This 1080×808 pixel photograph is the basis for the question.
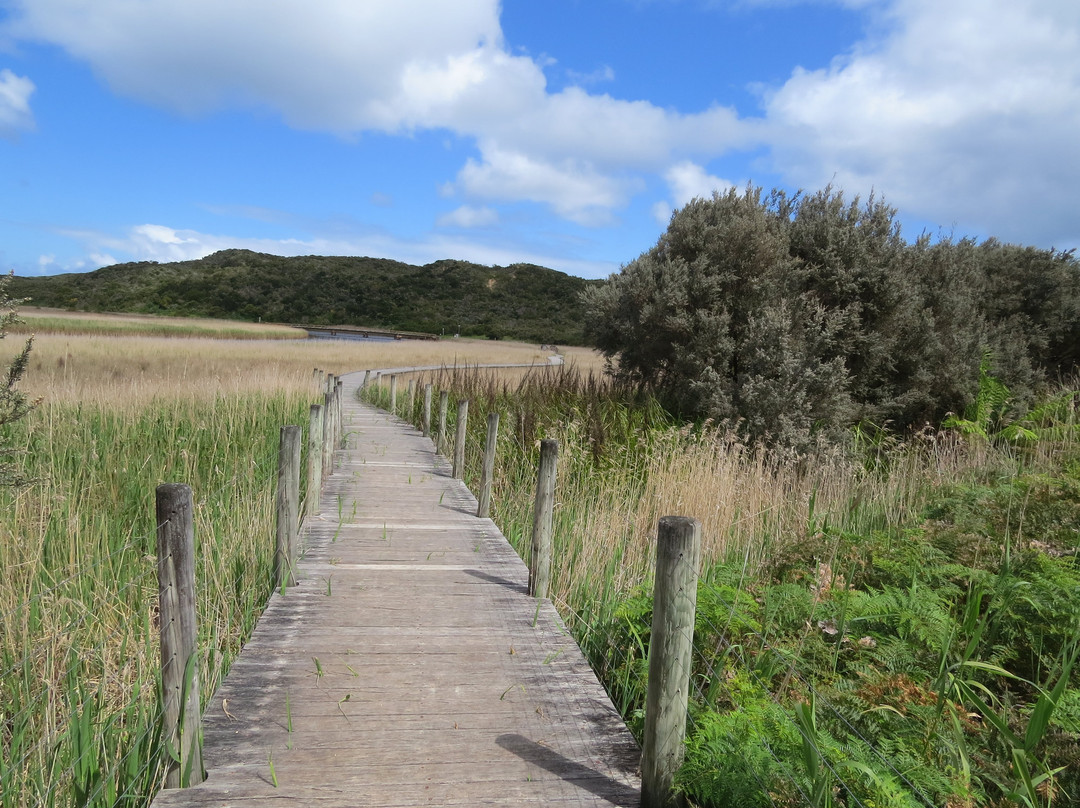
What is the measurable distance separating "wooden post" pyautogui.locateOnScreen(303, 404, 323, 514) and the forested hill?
206 feet

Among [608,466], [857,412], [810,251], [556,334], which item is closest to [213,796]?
[608,466]

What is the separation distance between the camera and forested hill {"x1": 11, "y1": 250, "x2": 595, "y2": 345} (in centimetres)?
7888

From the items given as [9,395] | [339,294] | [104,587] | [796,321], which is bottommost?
[104,587]

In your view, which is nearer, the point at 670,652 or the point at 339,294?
the point at 670,652

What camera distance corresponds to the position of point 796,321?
1061 cm

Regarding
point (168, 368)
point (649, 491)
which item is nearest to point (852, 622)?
point (649, 491)

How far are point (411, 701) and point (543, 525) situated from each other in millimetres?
1695

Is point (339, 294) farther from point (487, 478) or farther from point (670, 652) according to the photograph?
point (670, 652)

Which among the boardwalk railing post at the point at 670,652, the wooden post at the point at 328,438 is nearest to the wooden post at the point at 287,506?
the boardwalk railing post at the point at 670,652

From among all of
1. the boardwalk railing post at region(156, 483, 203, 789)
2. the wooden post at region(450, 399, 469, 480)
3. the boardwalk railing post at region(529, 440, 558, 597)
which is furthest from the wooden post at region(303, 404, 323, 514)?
the boardwalk railing post at region(156, 483, 203, 789)

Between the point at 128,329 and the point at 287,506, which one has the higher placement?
the point at 128,329

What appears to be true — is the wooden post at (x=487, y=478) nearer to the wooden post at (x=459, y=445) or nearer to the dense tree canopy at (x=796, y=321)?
the wooden post at (x=459, y=445)

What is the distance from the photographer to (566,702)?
10.5 feet

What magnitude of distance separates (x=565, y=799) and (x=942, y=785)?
1275 mm
